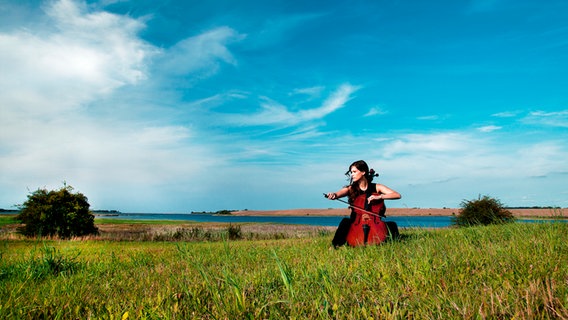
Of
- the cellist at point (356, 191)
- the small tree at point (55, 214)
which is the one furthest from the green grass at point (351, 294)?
the small tree at point (55, 214)

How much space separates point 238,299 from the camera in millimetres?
2645

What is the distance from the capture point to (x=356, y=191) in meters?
8.95

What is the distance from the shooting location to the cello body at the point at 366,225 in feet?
26.6

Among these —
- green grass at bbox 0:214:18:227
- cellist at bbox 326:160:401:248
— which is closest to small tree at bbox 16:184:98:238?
green grass at bbox 0:214:18:227

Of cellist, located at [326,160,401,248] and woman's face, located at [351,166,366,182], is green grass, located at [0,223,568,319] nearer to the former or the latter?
cellist, located at [326,160,401,248]

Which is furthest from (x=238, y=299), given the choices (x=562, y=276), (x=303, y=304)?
(x=562, y=276)

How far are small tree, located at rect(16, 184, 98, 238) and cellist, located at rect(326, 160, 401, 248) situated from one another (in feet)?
86.0

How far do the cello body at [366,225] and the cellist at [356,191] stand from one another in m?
0.12

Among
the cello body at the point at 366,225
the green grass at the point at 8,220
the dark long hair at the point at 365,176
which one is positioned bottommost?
the green grass at the point at 8,220

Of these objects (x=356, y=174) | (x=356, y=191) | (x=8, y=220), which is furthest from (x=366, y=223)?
(x=8, y=220)

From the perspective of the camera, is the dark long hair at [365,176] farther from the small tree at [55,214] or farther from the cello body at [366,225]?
the small tree at [55,214]

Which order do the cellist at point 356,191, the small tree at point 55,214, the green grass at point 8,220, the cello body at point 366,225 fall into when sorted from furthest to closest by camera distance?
the small tree at point 55,214, the green grass at point 8,220, the cellist at point 356,191, the cello body at point 366,225

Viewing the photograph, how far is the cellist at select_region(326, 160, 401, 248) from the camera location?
855cm

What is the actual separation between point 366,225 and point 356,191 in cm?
104
